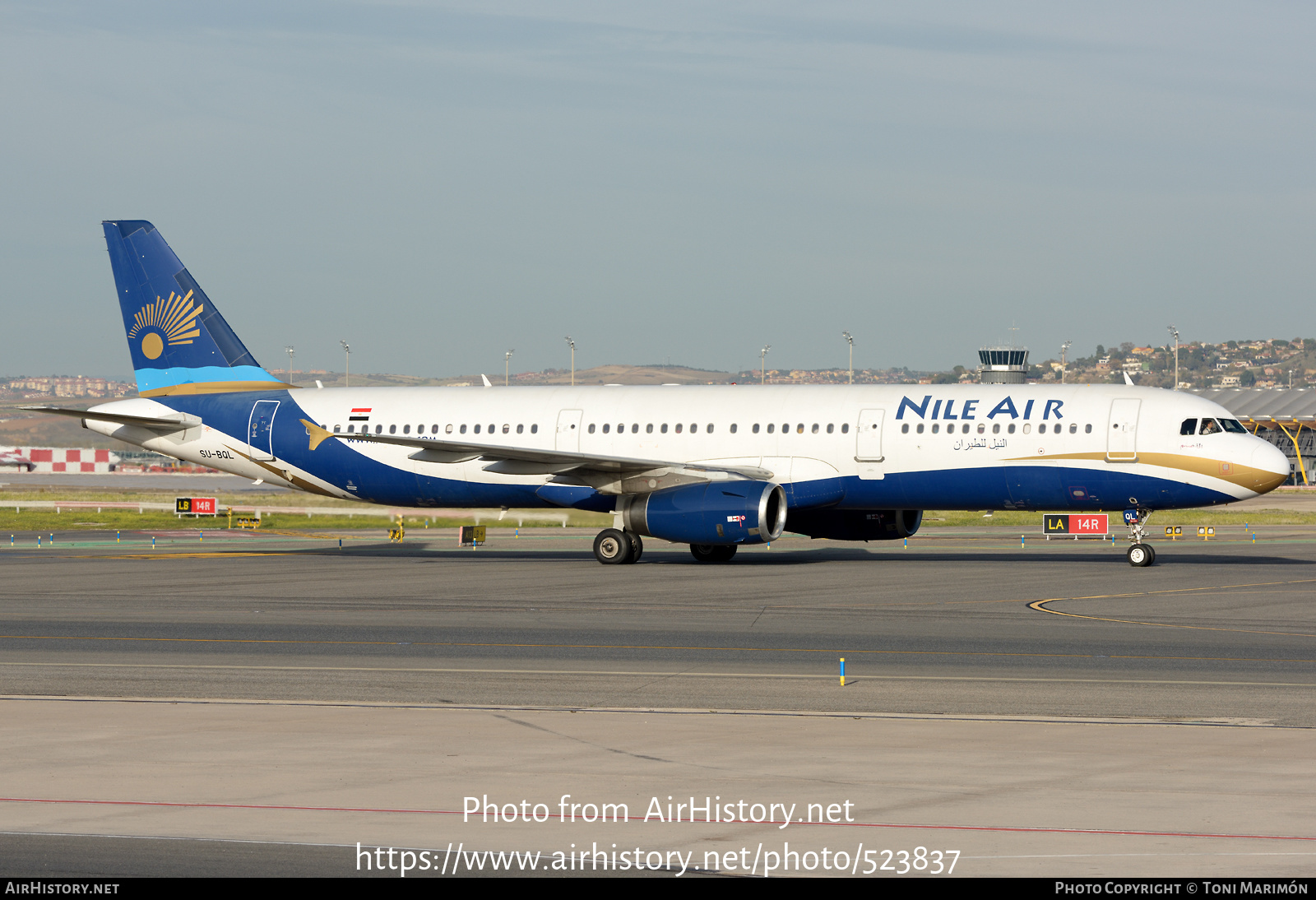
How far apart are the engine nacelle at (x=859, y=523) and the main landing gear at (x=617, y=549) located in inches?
184

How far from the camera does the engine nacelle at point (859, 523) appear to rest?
3797cm

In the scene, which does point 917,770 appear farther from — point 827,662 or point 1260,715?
point 827,662

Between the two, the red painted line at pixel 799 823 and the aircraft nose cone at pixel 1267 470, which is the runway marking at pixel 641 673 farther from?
the aircraft nose cone at pixel 1267 470

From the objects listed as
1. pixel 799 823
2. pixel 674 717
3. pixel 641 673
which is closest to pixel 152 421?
pixel 641 673

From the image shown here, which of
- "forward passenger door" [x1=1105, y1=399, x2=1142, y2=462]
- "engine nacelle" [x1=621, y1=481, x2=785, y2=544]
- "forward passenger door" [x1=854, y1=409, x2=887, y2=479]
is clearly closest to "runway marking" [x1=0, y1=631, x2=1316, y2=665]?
"forward passenger door" [x1=1105, y1=399, x2=1142, y2=462]

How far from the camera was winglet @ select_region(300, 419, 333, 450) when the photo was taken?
133 feet

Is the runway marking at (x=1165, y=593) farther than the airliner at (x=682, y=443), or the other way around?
the airliner at (x=682, y=443)

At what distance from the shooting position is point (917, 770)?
11695 mm

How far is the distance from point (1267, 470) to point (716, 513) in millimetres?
13486

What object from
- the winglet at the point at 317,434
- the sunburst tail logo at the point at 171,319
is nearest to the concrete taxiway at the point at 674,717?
the winglet at the point at 317,434

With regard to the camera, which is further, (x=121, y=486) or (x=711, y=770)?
(x=121, y=486)

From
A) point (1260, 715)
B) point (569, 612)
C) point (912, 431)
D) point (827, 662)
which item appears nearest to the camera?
point (1260, 715)
